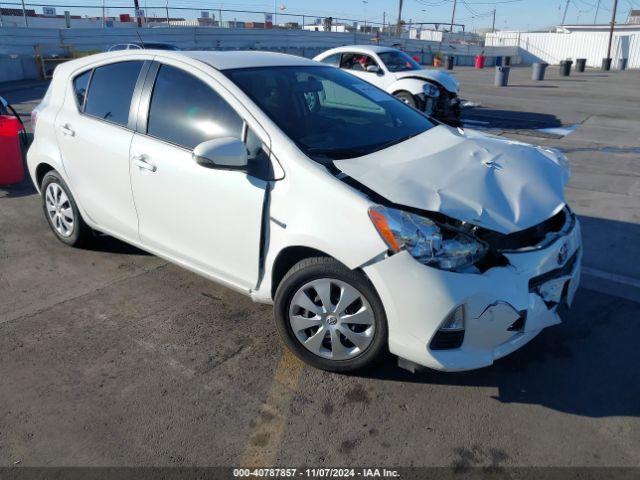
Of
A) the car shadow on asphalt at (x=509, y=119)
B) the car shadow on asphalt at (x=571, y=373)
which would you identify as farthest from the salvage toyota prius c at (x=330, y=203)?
the car shadow on asphalt at (x=509, y=119)

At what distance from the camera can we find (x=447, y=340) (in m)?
2.77

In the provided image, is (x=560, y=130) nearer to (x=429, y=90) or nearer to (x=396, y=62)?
(x=429, y=90)

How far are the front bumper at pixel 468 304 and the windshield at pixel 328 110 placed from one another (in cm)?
93

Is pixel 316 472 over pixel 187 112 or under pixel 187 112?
under

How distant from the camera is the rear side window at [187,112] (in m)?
3.39

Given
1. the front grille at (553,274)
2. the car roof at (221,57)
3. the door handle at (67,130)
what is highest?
the car roof at (221,57)

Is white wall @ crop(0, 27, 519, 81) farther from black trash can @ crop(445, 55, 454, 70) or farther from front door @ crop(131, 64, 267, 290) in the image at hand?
front door @ crop(131, 64, 267, 290)

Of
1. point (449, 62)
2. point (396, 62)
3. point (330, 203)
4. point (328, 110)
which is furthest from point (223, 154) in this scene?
point (449, 62)

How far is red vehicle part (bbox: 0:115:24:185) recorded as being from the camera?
675cm

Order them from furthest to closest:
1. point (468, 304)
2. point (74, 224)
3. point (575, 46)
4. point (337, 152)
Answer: point (575, 46) < point (74, 224) < point (337, 152) < point (468, 304)

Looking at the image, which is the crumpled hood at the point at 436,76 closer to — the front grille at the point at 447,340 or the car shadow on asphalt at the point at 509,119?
the car shadow on asphalt at the point at 509,119

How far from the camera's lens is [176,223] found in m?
3.67

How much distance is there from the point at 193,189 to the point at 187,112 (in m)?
0.55

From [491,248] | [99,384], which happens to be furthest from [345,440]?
[99,384]
